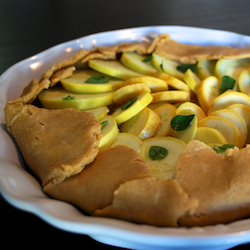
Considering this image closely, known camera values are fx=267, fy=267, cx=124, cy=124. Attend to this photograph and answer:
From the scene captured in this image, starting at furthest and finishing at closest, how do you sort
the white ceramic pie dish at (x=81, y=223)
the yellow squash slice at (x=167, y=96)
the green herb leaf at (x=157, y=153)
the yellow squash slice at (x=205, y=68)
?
the yellow squash slice at (x=205, y=68) → the yellow squash slice at (x=167, y=96) → the green herb leaf at (x=157, y=153) → the white ceramic pie dish at (x=81, y=223)

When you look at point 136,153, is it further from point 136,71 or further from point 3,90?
point 3,90

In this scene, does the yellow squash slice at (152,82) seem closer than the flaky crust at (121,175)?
No

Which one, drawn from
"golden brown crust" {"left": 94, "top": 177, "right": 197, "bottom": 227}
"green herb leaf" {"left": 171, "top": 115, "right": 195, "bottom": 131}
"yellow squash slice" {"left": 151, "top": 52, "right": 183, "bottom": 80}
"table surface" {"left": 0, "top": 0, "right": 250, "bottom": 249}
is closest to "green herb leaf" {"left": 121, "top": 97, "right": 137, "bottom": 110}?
"green herb leaf" {"left": 171, "top": 115, "right": 195, "bottom": 131}

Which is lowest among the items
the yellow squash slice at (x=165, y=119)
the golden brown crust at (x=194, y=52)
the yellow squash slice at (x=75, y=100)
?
the yellow squash slice at (x=165, y=119)

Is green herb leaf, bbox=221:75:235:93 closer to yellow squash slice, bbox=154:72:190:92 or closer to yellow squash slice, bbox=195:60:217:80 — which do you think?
yellow squash slice, bbox=195:60:217:80

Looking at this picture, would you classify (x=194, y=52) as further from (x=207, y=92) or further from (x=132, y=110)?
(x=132, y=110)

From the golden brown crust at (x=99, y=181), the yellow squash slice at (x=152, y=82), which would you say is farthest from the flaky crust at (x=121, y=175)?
the yellow squash slice at (x=152, y=82)

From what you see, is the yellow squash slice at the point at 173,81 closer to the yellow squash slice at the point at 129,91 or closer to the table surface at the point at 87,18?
the yellow squash slice at the point at 129,91
